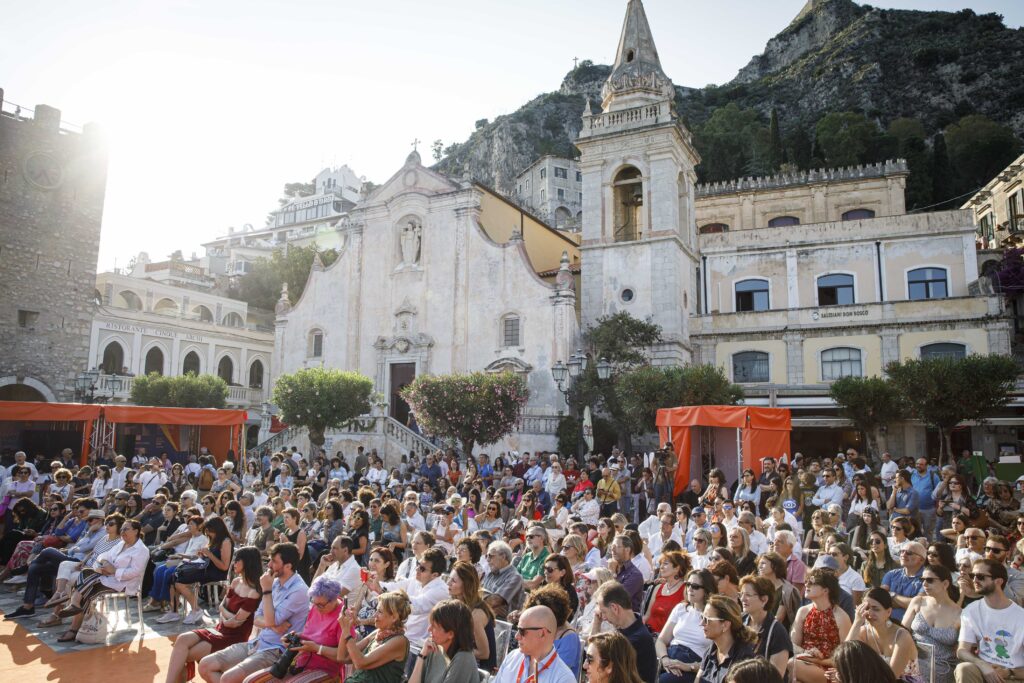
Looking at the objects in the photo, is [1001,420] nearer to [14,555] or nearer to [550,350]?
[550,350]

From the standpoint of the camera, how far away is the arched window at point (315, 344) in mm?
35019

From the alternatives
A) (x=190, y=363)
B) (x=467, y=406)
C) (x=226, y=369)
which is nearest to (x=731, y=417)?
(x=467, y=406)

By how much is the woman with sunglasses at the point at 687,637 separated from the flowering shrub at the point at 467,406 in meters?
16.7

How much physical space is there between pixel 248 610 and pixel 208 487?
11426 millimetres

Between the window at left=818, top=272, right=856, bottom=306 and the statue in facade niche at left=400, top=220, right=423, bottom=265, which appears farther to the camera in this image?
the statue in facade niche at left=400, top=220, right=423, bottom=265

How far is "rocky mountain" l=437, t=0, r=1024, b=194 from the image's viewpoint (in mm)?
67438

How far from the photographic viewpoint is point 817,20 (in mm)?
95375

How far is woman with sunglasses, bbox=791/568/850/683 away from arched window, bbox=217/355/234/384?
40260 mm

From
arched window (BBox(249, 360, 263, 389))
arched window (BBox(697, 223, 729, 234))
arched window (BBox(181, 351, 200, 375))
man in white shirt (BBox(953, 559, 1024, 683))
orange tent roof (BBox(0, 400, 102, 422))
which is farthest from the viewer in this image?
arched window (BBox(249, 360, 263, 389))

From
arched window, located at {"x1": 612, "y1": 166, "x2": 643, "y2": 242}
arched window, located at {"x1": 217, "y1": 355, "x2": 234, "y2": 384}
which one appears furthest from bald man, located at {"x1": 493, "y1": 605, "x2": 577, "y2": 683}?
arched window, located at {"x1": 217, "y1": 355, "x2": 234, "y2": 384}

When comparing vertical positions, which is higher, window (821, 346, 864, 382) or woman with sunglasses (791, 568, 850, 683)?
window (821, 346, 864, 382)

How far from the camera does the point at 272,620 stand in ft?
22.7

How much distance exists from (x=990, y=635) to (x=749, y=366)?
27.6 m

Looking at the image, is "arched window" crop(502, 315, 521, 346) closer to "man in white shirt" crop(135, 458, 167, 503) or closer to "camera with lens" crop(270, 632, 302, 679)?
"man in white shirt" crop(135, 458, 167, 503)
